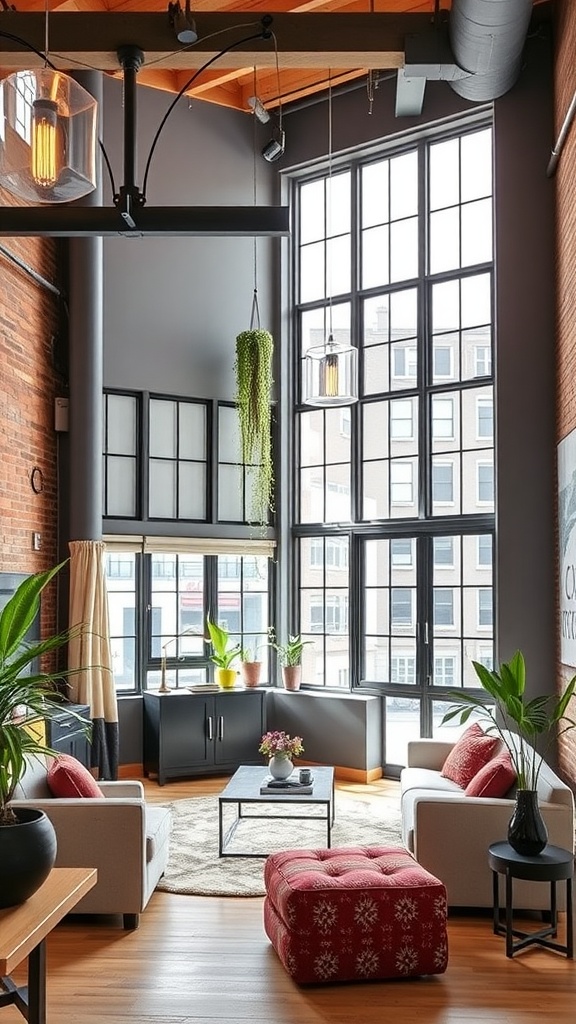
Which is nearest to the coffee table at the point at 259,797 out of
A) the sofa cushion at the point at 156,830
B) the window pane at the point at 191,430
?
the sofa cushion at the point at 156,830

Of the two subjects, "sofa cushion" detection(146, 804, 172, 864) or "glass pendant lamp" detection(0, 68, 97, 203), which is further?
"sofa cushion" detection(146, 804, 172, 864)

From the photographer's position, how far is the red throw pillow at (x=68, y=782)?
4.88m

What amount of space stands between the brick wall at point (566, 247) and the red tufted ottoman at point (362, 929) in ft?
7.01

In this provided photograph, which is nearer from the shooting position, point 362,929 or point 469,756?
point 362,929

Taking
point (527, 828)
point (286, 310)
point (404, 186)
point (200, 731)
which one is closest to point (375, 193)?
point (404, 186)

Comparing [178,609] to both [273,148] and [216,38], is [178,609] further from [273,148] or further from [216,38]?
[216,38]

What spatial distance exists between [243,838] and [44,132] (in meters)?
4.42

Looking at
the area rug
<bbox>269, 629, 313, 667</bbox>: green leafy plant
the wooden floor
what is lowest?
the area rug

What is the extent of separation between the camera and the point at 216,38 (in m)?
4.86

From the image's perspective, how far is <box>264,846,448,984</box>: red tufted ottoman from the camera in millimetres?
3996

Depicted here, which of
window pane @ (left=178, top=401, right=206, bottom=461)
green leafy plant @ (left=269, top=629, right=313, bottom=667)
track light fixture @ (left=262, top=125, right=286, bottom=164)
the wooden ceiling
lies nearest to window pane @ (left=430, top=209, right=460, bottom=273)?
track light fixture @ (left=262, top=125, right=286, bottom=164)

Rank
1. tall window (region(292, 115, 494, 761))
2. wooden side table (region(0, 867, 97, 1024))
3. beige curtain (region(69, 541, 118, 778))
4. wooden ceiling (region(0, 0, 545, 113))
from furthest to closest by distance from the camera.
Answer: tall window (region(292, 115, 494, 761))
beige curtain (region(69, 541, 118, 778))
wooden ceiling (region(0, 0, 545, 113))
wooden side table (region(0, 867, 97, 1024))

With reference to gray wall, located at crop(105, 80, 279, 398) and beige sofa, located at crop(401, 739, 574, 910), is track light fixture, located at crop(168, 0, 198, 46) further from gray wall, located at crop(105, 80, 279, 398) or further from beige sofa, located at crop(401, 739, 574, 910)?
beige sofa, located at crop(401, 739, 574, 910)

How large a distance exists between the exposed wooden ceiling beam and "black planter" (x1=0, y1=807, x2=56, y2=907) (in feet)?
11.9
